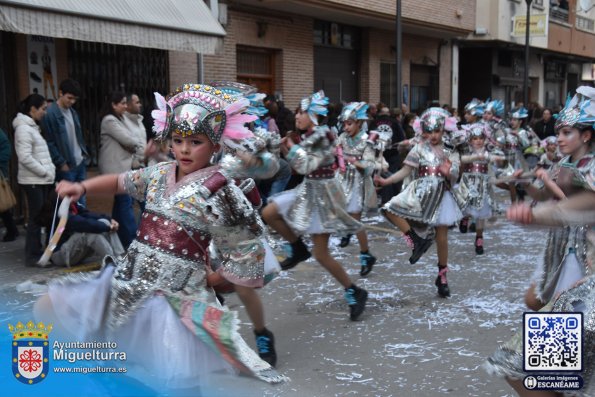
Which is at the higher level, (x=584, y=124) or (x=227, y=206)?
(x=584, y=124)

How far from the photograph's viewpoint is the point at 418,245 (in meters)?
6.80

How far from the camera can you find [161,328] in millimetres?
2836

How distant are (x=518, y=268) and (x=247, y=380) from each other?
5506mm

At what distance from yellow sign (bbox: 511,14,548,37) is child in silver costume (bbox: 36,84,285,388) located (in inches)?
850

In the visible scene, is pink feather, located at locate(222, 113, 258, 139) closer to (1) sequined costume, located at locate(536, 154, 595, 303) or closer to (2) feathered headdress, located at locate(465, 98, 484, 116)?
(1) sequined costume, located at locate(536, 154, 595, 303)

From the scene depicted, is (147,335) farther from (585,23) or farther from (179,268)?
(585,23)

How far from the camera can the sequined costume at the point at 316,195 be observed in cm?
598

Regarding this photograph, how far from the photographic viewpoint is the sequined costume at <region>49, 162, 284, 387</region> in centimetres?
282

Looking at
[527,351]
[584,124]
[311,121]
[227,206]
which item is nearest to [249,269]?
[227,206]

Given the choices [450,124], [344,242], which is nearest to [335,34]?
[344,242]

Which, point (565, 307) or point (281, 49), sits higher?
point (281, 49)

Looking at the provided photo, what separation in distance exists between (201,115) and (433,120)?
4.04 m

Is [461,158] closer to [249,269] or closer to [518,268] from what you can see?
[518,268]

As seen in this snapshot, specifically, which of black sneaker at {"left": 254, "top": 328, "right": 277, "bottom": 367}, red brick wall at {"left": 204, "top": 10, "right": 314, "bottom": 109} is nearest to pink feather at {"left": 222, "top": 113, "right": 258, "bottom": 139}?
black sneaker at {"left": 254, "top": 328, "right": 277, "bottom": 367}
